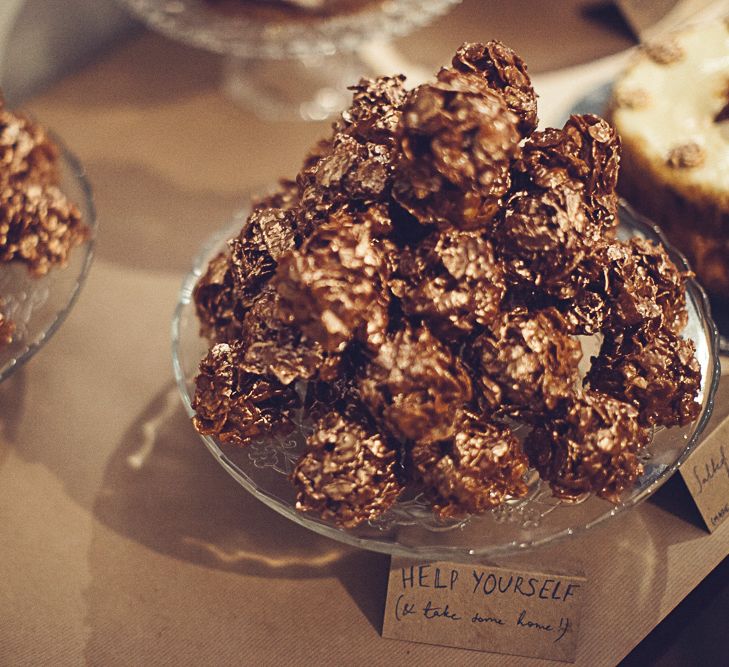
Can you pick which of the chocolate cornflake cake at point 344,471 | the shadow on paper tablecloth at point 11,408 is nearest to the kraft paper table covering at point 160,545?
the shadow on paper tablecloth at point 11,408

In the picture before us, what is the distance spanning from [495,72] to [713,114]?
0.44 metres

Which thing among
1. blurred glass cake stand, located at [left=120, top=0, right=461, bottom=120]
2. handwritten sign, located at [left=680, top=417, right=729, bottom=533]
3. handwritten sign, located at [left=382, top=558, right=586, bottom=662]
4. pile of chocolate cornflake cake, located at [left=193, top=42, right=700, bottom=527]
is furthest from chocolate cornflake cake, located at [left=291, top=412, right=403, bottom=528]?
blurred glass cake stand, located at [left=120, top=0, right=461, bottom=120]

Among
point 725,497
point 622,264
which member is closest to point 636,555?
point 725,497

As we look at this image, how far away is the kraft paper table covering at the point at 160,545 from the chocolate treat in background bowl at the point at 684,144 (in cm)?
19

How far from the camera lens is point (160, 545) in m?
0.90

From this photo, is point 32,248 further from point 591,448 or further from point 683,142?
point 683,142

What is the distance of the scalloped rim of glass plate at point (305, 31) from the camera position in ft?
3.83

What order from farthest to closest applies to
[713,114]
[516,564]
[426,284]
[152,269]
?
[152,269], [713,114], [516,564], [426,284]

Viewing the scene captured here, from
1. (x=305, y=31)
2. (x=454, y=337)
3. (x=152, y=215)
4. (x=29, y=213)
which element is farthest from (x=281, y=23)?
(x=454, y=337)

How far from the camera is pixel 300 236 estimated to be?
71cm

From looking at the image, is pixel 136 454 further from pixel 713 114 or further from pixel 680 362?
pixel 713 114

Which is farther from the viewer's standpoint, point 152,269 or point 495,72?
point 152,269

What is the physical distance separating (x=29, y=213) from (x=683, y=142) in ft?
2.77

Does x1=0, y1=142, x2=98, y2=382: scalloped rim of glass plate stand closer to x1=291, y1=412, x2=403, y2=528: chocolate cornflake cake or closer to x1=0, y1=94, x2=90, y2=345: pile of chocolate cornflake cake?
x1=0, y1=94, x2=90, y2=345: pile of chocolate cornflake cake
